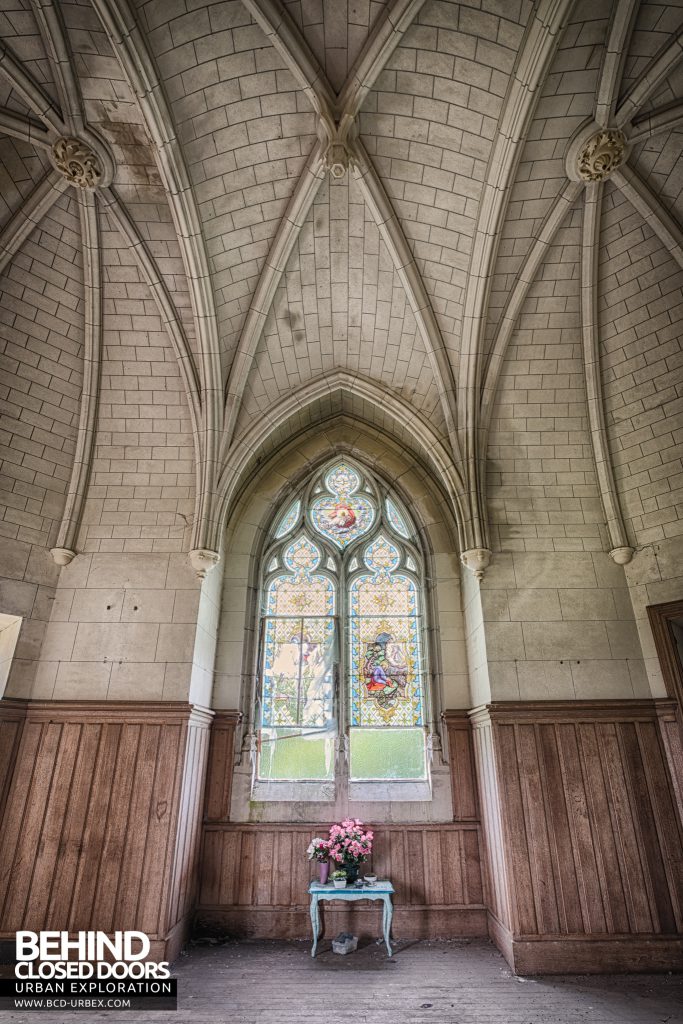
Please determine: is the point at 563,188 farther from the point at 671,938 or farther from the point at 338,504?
the point at 671,938

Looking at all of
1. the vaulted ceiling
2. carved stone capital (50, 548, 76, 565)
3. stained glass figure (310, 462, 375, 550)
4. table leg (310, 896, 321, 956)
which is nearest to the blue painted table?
table leg (310, 896, 321, 956)

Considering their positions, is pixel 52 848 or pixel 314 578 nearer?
pixel 52 848

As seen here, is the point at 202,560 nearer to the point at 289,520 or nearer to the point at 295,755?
the point at 289,520

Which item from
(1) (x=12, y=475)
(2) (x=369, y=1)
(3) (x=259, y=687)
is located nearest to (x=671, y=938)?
(3) (x=259, y=687)

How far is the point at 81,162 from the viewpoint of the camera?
576cm

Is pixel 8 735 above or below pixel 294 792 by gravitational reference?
above

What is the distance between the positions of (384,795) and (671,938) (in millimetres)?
3176

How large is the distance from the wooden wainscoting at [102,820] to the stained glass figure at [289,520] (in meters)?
3.03

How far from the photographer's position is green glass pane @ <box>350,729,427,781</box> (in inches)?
281

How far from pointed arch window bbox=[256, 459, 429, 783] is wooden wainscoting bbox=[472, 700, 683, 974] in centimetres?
136

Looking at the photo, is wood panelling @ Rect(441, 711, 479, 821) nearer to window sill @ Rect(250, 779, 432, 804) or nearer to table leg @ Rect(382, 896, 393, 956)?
window sill @ Rect(250, 779, 432, 804)

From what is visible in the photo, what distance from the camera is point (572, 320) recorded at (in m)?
7.14

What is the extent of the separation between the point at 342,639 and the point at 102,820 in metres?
3.50

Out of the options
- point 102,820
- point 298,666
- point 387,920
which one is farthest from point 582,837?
point 102,820
